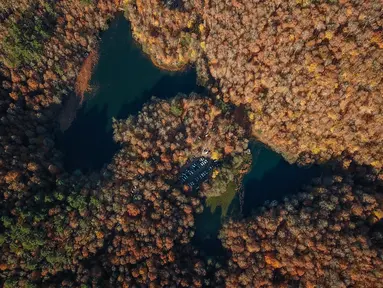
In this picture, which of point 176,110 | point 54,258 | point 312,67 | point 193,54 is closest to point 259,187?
point 176,110

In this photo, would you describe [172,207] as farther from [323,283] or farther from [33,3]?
[33,3]

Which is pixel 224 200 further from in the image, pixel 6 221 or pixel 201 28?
pixel 6 221

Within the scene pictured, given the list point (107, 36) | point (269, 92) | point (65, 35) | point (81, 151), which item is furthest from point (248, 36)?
point (81, 151)

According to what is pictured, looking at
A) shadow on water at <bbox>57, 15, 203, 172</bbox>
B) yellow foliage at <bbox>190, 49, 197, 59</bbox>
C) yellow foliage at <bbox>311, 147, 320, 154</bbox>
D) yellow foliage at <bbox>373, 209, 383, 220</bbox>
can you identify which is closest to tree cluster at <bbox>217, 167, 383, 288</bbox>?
yellow foliage at <bbox>373, 209, 383, 220</bbox>

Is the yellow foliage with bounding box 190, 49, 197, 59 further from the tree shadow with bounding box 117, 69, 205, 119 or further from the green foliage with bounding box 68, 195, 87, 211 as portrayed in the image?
the green foliage with bounding box 68, 195, 87, 211

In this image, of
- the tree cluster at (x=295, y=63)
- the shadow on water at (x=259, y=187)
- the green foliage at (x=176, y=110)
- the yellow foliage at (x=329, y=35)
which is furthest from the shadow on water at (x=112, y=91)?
the yellow foliage at (x=329, y=35)
